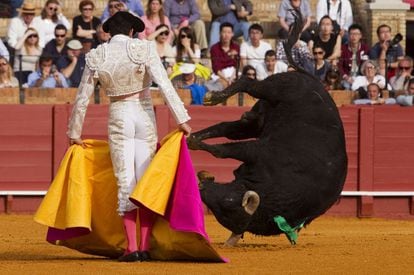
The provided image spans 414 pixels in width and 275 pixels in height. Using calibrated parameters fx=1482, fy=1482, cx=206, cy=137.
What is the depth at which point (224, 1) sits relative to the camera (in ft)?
53.4

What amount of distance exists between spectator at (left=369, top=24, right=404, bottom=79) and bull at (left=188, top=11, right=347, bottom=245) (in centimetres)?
585

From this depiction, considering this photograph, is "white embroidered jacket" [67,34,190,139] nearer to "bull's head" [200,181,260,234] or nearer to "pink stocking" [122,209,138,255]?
"pink stocking" [122,209,138,255]

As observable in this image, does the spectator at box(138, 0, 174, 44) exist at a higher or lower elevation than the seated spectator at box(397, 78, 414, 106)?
higher

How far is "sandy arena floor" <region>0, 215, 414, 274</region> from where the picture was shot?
8156mm

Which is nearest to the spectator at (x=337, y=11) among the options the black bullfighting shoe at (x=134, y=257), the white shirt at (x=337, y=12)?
the white shirt at (x=337, y=12)

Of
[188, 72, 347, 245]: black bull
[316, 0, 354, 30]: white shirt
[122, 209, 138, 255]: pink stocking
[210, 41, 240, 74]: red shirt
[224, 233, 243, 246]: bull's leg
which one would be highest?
[316, 0, 354, 30]: white shirt

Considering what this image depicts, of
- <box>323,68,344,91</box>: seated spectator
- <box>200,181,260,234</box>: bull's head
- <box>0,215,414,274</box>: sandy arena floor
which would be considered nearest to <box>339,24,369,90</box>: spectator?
<box>323,68,344,91</box>: seated spectator

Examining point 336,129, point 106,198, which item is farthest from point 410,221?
point 106,198

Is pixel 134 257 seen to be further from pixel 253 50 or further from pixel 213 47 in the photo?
pixel 253 50

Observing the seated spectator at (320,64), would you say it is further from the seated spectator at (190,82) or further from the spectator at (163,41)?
the spectator at (163,41)

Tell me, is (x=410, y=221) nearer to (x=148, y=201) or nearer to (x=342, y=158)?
(x=342, y=158)

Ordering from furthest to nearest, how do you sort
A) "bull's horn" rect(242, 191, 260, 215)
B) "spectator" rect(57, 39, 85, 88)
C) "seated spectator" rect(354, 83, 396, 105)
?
"seated spectator" rect(354, 83, 396, 105), "spectator" rect(57, 39, 85, 88), "bull's horn" rect(242, 191, 260, 215)

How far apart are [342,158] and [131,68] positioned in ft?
6.25

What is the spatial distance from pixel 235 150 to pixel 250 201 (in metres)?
0.59
